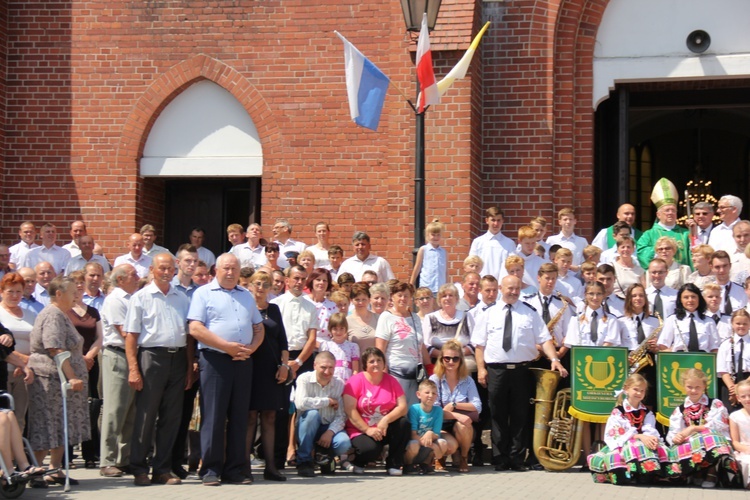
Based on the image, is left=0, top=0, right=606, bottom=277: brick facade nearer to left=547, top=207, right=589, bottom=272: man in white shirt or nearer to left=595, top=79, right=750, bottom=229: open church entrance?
left=547, top=207, right=589, bottom=272: man in white shirt

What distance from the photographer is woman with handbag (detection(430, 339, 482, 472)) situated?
11.6 metres

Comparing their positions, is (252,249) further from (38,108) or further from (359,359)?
(38,108)

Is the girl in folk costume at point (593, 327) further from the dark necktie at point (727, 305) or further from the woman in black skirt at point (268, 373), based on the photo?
the woman in black skirt at point (268, 373)

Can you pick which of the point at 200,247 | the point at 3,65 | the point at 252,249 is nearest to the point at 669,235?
the point at 252,249

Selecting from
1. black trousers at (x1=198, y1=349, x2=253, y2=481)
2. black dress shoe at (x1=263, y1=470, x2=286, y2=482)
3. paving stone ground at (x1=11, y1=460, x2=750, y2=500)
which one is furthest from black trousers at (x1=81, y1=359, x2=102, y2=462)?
black dress shoe at (x1=263, y1=470, x2=286, y2=482)

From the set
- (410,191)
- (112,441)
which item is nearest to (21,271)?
(112,441)

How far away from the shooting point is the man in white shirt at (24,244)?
15164 mm

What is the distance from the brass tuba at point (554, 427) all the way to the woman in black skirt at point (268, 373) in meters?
2.50

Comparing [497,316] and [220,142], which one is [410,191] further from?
[497,316]

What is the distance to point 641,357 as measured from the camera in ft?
38.3

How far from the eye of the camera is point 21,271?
1190cm

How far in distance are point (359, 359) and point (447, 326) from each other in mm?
956

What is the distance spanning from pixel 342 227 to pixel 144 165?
2975 millimetres

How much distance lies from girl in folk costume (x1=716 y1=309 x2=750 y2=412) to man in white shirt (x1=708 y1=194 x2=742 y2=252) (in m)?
2.38
